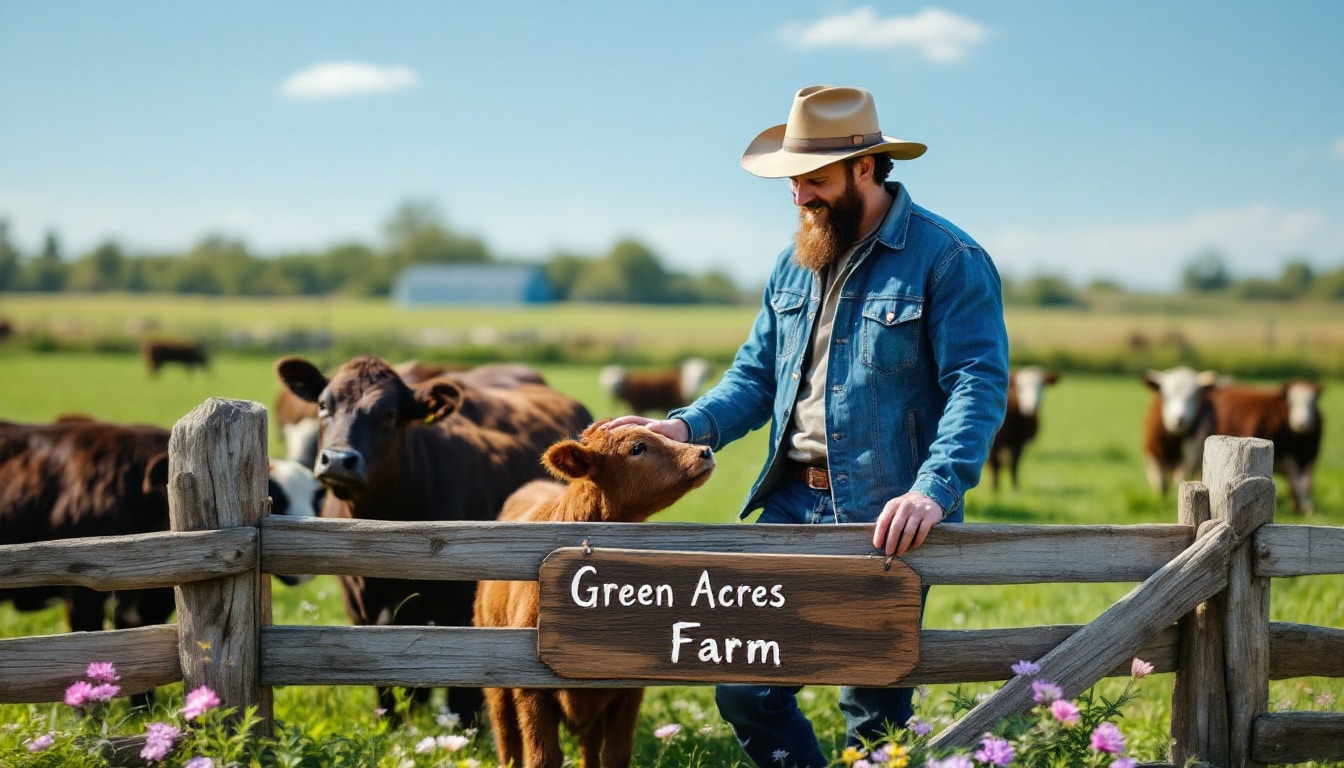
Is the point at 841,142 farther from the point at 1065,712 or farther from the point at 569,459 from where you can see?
the point at 1065,712

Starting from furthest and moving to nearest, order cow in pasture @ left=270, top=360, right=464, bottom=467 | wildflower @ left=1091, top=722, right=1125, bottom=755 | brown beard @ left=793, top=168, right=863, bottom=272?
1. cow in pasture @ left=270, top=360, right=464, bottom=467
2. brown beard @ left=793, top=168, right=863, bottom=272
3. wildflower @ left=1091, top=722, right=1125, bottom=755

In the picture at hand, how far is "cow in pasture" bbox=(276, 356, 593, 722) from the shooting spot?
18.4 feet

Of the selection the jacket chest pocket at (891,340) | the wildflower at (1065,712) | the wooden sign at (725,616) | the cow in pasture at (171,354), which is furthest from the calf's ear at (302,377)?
the cow in pasture at (171,354)

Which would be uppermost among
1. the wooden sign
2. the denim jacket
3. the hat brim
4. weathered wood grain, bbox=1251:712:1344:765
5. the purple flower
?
the hat brim

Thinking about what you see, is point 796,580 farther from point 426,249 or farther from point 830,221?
point 426,249

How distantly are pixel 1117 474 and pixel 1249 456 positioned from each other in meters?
15.3

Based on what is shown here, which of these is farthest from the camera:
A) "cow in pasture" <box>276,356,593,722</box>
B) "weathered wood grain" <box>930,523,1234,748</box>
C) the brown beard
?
"cow in pasture" <box>276,356,593,722</box>

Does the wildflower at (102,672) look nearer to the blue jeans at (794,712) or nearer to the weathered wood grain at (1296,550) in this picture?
the blue jeans at (794,712)

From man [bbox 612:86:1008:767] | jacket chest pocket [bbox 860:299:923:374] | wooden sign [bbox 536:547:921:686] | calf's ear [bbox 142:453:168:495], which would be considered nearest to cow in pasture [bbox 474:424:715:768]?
man [bbox 612:86:1008:767]

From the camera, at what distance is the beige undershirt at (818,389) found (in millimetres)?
3971

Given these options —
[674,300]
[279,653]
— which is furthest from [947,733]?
[674,300]

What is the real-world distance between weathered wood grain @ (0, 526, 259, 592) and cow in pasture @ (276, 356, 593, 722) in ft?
5.90

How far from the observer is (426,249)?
128500 mm

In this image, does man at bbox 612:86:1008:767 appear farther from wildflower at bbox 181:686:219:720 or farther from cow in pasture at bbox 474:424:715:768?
wildflower at bbox 181:686:219:720
